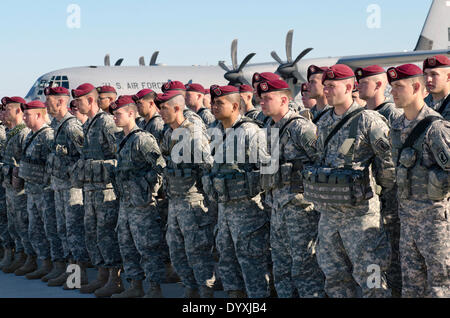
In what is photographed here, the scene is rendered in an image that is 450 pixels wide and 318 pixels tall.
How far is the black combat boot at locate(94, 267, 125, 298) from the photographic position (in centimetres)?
690

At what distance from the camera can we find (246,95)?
869 centimetres

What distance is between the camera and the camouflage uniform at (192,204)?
6016 millimetres

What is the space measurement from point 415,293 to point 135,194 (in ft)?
10.2

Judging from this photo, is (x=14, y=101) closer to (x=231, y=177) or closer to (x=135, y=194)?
(x=135, y=194)

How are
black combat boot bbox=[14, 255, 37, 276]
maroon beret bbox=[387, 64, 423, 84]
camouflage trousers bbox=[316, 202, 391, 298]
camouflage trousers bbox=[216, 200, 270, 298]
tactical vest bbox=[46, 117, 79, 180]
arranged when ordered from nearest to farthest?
maroon beret bbox=[387, 64, 423, 84] → camouflage trousers bbox=[316, 202, 391, 298] → camouflage trousers bbox=[216, 200, 270, 298] → tactical vest bbox=[46, 117, 79, 180] → black combat boot bbox=[14, 255, 37, 276]

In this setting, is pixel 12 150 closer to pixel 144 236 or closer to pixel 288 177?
pixel 144 236

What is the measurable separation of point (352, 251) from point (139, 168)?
9.05 feet

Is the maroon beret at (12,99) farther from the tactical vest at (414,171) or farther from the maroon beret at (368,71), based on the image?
the tactical vest at (414,171)

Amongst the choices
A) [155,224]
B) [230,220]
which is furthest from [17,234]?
[230,220]

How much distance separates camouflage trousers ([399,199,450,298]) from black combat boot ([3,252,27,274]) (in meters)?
6.02

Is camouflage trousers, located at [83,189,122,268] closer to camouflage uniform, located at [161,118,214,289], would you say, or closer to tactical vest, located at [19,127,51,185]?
tactical vest, located at [19,127,51,185]

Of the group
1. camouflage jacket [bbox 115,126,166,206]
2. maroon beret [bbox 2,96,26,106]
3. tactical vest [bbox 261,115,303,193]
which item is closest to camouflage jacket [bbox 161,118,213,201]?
camouflage jacket [bbox 115,126,166,206]

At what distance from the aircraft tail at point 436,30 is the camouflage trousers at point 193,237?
2906cm

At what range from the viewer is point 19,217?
8.54 m
